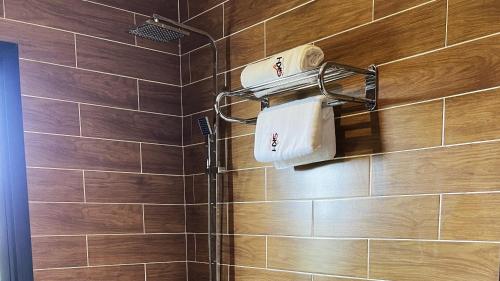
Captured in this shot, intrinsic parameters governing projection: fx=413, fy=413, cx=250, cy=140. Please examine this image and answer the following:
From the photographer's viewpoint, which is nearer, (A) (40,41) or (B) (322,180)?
(B) (322,180)

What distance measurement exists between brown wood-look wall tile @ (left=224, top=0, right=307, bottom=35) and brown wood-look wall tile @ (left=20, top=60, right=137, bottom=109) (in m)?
0.53

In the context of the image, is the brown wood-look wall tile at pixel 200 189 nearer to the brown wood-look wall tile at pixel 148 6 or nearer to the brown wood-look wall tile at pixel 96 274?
the brown wood-look wall tile at pixel 96 274

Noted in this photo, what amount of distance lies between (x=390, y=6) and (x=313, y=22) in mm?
297

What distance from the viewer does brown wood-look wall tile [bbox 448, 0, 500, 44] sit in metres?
1.03

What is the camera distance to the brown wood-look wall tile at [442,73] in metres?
1.04

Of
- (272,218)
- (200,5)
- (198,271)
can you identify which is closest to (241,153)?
(272,218)

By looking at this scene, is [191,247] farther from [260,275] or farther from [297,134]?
[297,134]

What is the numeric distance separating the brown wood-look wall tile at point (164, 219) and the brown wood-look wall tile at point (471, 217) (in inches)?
Result: 49.1

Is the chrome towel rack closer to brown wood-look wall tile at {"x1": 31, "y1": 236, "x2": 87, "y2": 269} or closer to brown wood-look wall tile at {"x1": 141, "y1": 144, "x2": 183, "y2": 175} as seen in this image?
brown wood-look wall tile at {"x1": 141, "y1": 144, "x2": 183, "y2": 175}

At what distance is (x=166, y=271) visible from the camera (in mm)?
1953

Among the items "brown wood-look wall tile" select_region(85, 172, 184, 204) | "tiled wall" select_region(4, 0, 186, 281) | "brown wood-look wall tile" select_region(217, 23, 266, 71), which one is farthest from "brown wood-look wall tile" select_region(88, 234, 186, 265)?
"brown wood-look wall tile" select_region(217, 23, 266, 71)

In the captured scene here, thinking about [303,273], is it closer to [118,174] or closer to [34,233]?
[118,174]

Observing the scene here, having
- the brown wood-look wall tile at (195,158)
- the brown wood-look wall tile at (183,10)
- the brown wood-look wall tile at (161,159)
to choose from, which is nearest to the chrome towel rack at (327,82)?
the brown wood-look wall tile at (195,158)

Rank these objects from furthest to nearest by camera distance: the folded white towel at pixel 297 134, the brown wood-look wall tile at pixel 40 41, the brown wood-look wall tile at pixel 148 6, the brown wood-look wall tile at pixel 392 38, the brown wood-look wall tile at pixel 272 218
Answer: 1. the brown wood-look wall tile at pixel 148 6
2. the brown wood-look wall tile at pixel 40 41
3. the brown wood-look wall tile at pixel 272 218
4. the folded white towel at pixel 297 134
5. the brown wood-look wall tile at pixel 392 38
